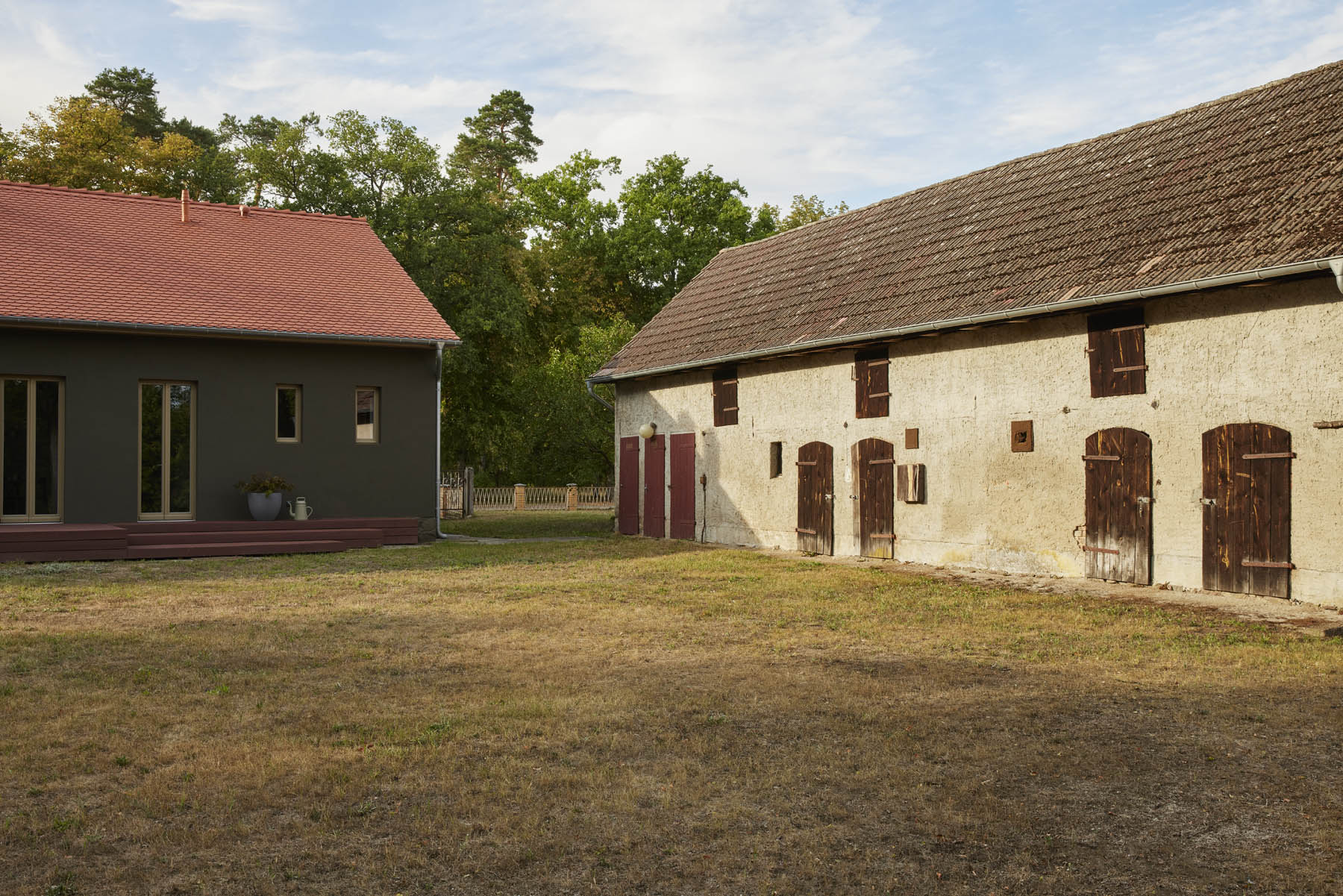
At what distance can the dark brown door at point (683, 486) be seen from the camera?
65.9ft

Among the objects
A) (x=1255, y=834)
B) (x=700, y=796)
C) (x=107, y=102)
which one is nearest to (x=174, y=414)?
(x=700, y=796)

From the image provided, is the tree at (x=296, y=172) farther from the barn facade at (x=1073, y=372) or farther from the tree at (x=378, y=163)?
the barn facade at (x=1073, y=372)

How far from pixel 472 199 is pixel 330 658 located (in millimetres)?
26777

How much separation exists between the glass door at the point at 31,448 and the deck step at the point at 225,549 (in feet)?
6.97

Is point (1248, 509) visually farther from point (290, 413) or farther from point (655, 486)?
point (290, 413)

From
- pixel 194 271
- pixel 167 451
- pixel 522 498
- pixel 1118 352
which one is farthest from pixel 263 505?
pixel 522 498

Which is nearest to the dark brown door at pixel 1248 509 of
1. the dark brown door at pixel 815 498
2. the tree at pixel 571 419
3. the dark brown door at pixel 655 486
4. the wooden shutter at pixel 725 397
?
the dark brown door at pixel 815 498

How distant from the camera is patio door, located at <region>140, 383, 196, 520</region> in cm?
1761

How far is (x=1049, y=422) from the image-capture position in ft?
44.1

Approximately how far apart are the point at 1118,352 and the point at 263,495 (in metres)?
13.0

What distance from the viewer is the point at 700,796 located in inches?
191

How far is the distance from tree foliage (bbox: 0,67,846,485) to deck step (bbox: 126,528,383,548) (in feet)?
47.2

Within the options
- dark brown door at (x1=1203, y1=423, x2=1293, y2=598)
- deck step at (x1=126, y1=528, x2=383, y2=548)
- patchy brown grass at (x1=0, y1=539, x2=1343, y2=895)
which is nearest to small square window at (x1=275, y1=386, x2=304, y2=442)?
deck step at (x1=126, y1=528, x2=383, y2=548)

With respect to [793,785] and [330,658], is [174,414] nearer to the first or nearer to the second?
[330,658]
